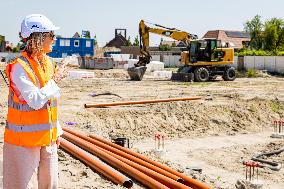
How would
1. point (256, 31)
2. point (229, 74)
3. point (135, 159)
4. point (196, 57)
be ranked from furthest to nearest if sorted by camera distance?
point (256, 31)
point (229, 74)
point (196, 57)
point (135, 159)

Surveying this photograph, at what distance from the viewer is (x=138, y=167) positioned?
254 inches

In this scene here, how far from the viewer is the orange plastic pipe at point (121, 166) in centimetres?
569

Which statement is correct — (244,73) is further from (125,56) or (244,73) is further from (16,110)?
(16,110)

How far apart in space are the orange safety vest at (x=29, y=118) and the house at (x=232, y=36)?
6525 centimetres

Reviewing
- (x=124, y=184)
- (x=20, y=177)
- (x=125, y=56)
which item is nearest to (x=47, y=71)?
(x=20, y=177)

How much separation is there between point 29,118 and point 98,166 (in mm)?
3228

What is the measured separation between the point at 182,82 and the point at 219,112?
10306 millimetres

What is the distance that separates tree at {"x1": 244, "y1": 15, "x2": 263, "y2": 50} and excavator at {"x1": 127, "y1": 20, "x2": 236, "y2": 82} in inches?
1137

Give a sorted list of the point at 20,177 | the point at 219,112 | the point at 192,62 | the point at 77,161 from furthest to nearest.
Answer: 1. the point at 192,62
2. the point at 219,112
3. the point at 77,161
4. the point at 20,177

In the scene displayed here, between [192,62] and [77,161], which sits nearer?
[77,161]

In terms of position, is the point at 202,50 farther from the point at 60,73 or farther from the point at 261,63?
the point at 60,73

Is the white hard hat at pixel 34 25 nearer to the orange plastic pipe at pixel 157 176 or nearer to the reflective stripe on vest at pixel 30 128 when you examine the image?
the reflective stripe on vest at pixel 30 128

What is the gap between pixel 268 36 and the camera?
51281 mm

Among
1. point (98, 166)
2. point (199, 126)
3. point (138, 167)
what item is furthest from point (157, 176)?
point (199, 126)
